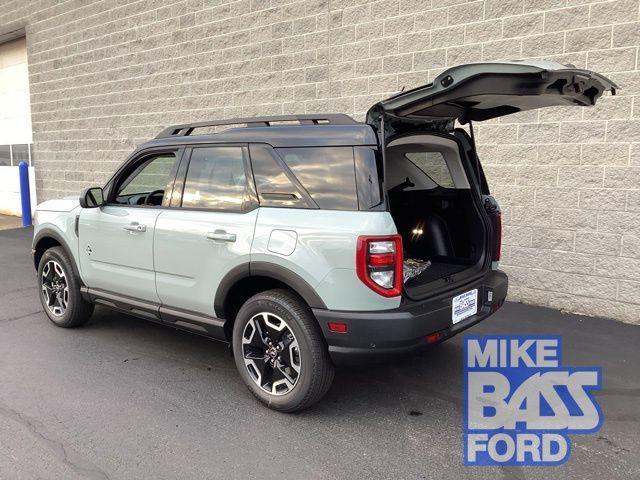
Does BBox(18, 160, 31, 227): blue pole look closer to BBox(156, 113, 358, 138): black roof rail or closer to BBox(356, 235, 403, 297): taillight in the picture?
BBox(156, 113, 358, 138): black roof rail

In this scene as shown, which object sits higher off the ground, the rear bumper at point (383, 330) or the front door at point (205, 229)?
the front door at point (205, 229)

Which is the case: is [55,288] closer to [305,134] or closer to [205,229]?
[205,229]

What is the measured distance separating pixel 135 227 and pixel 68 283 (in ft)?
4.04

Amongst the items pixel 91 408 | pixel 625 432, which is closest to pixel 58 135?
pixel 91 408

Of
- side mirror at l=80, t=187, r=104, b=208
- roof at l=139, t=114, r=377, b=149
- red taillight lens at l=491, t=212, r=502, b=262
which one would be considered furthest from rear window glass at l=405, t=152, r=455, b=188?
side mirror at l=80, t=187, r=104, b=208

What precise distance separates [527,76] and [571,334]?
9.59ft

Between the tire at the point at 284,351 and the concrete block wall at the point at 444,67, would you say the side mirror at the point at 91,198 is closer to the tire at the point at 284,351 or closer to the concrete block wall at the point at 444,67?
the tire at the point at 284,351

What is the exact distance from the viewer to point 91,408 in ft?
11.7

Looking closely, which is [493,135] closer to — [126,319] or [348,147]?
[348,147]

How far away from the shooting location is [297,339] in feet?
10.8

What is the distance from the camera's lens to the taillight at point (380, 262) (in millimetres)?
3016

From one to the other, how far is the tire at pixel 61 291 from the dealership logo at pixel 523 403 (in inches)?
134

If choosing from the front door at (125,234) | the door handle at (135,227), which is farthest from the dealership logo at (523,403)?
the door handle at (135,227)

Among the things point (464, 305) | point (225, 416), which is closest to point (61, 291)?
point (225, 416)
